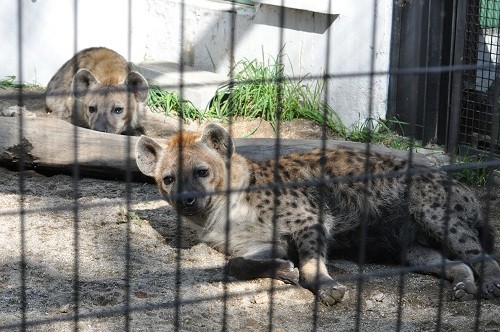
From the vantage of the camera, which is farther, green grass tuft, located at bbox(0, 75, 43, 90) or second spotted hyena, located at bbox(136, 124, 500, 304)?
green grass tuft, located at bbox(0, 75, 43, 90)

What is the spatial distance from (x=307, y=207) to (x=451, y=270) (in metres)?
0.79

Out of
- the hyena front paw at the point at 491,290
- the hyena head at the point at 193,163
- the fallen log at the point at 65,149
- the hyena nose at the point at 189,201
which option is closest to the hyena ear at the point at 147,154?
the hyena head at the point at 193,163

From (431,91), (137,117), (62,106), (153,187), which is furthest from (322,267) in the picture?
(62,106)

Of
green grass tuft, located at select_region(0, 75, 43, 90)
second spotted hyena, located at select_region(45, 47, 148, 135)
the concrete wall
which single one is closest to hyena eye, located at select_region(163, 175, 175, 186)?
second spotted hyena, located at select_region(45, 47, 148, 135)

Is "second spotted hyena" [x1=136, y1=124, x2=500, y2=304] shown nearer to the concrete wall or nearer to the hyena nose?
the hyena nose

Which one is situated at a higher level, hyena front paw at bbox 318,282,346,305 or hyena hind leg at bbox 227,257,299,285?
hyena hind leg at bbox 227,257,299,285

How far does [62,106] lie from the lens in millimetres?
7648

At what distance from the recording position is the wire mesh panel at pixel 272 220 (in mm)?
3900

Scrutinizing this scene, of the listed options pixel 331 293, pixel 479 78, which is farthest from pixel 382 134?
pixel 331 293

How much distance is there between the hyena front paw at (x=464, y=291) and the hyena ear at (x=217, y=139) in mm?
1249

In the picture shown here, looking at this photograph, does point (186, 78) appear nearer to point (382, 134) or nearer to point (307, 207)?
point (382, 134)

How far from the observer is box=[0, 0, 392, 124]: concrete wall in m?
6.84

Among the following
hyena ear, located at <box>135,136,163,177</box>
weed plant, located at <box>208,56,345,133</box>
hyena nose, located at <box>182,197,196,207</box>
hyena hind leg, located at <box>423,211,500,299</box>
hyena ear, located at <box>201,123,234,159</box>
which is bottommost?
hyena hind leg, located at <box>423,211,500,299</box>

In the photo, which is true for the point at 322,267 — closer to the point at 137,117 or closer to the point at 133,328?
the point at 133,328
